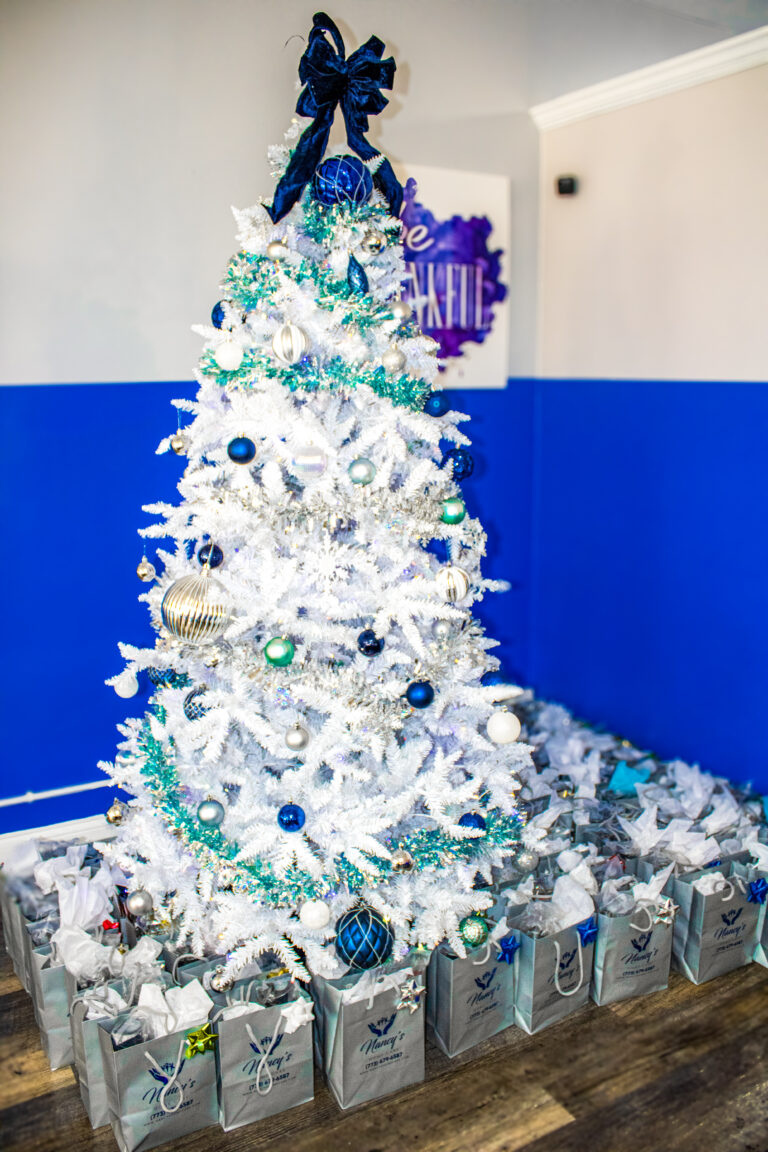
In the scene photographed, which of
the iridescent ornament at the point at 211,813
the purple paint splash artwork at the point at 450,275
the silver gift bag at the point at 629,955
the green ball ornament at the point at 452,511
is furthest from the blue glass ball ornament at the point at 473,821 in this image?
the purple paint splash artwork at the point at 450,275

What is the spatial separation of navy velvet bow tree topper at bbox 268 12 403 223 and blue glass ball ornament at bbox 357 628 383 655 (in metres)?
0.88

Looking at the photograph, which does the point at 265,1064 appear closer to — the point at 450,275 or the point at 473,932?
the point at 473,932

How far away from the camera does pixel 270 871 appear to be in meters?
1.84

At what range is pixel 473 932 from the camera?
1845 mm

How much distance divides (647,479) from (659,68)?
1232 mm

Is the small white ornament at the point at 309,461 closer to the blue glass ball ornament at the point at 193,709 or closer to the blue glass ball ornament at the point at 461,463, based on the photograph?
the blue glass ball ornament at the point at 461,463

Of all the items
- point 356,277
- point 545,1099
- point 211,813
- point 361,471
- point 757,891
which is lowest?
point 545,1099

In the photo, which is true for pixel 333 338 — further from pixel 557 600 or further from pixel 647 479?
pixel 557 600

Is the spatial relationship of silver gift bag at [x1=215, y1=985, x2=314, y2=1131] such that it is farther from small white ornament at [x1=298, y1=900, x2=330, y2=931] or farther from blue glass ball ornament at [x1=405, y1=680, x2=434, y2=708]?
blue glass ball ornament at [x1=405, y1=680, x2=434, y2=708]

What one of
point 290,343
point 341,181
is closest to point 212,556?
point 290,343

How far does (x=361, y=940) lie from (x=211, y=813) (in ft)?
1.26

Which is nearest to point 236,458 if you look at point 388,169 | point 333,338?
point 333,338

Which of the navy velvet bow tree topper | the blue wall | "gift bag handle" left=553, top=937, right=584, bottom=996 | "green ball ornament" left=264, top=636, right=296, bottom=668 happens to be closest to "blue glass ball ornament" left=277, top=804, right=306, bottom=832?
"green ball ornament" left=264, top=636, right=296, bottom=668

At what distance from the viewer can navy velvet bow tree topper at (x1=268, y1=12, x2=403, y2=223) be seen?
1.90 m
